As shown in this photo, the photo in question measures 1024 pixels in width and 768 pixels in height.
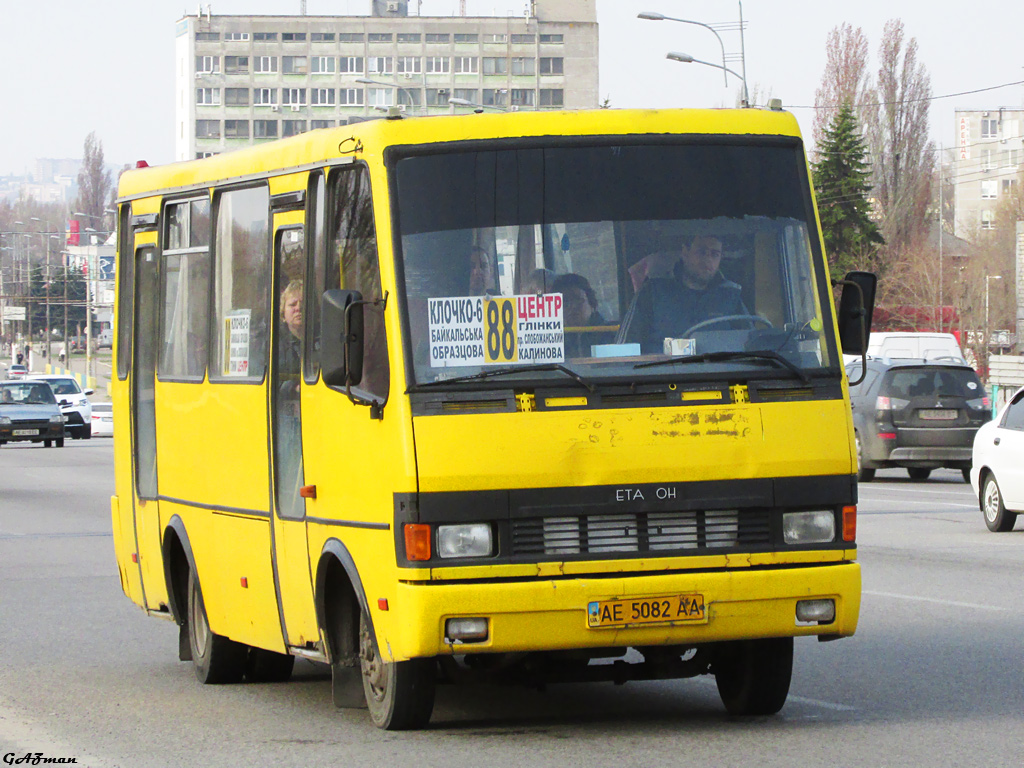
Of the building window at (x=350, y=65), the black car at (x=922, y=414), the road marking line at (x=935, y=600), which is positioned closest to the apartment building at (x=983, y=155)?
the building window at (x=350, y=65)

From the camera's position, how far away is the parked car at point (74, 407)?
56.4 meters

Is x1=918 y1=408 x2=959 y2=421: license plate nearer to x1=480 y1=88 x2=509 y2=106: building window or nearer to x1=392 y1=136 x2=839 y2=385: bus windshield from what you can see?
x1=392 y1=136 x2=839 y2=385: bus windshield

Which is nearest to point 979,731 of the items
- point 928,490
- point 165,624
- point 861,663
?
point 861,663

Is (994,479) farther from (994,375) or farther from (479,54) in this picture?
(479,54)

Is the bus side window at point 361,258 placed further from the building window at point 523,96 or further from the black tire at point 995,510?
the building window at point 523,96

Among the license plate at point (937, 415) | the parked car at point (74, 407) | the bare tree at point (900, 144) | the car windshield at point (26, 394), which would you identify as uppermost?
the bare tree at point (900, 144)

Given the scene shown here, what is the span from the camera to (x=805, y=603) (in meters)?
7.37

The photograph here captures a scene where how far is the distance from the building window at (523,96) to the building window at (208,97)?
79.4 ft

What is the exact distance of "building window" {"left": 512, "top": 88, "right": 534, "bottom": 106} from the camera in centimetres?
15300

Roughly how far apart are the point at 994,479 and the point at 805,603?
39.7 feet

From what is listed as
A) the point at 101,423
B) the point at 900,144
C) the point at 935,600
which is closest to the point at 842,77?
the point at 900,144

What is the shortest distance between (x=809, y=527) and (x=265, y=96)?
490 ft

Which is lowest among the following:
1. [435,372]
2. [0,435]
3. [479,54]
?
[0,435]

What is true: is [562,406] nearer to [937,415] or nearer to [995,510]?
[995,510]
